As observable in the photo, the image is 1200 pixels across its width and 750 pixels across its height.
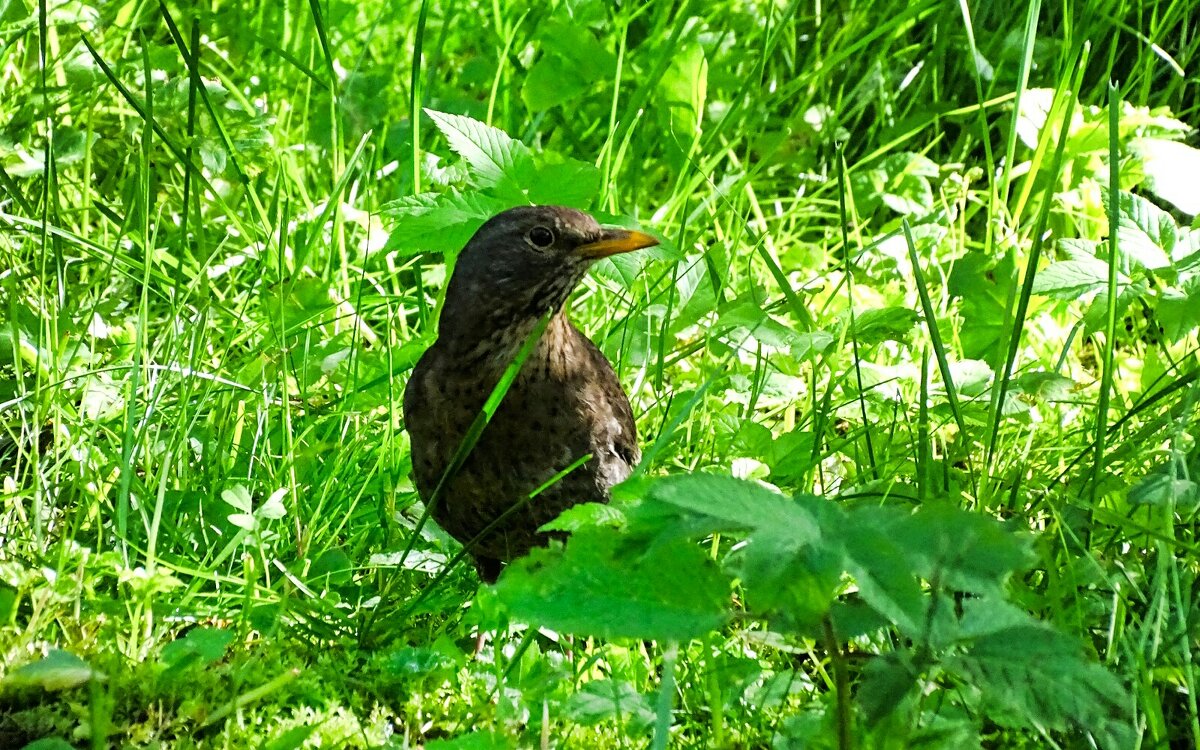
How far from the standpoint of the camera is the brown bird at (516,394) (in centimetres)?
289

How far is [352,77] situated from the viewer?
4125 millimetres

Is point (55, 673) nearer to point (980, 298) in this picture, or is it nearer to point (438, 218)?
point (438, 218)

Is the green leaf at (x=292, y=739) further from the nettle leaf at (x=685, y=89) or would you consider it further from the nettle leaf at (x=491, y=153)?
the nettle leaf at (x=685, y=89)

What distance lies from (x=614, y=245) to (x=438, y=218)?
0.43 m

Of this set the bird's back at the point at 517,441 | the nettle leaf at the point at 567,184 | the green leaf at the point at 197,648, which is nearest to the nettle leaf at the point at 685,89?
the nettle leaf at the point at 567,184

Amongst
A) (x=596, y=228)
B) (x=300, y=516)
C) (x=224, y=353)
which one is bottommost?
(x=300, y=516)

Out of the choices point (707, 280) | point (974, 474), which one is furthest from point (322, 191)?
point (974, 474)

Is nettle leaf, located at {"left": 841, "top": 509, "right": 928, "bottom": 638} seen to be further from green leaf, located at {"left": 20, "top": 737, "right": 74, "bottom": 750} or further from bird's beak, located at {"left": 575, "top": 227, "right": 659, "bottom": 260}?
bird's beak, located at {"left": 575, "top": 227, "right": 659, "bottom": 260}

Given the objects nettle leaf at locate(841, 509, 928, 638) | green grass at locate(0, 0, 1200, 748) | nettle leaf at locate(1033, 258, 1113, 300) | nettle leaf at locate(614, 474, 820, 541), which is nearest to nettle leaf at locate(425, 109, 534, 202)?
green grass at locate(0, 0, 1200, 748)

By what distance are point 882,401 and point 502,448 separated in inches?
41.6

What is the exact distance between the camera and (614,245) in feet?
9.80

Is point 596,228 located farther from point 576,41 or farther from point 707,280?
point 576,41

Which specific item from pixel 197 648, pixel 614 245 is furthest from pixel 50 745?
pixel 614 245

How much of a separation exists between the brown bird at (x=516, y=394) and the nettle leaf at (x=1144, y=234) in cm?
112
